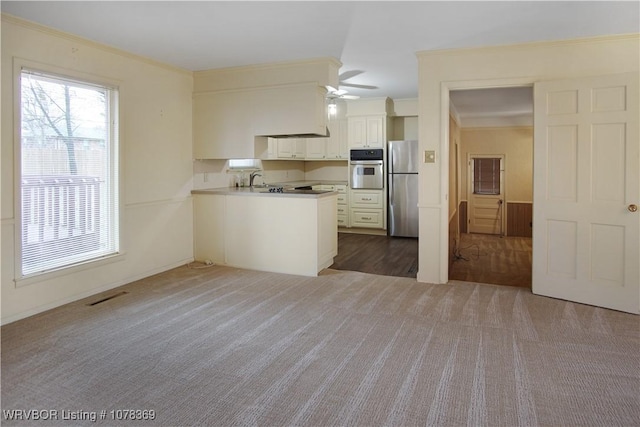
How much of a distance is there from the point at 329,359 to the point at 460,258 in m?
4.01

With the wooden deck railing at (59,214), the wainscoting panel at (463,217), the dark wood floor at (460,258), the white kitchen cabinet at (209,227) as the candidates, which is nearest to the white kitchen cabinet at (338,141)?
the dark wood floor at (460,258)

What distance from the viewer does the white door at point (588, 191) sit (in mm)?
3752

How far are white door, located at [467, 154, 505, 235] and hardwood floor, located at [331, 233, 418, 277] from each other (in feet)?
8.05

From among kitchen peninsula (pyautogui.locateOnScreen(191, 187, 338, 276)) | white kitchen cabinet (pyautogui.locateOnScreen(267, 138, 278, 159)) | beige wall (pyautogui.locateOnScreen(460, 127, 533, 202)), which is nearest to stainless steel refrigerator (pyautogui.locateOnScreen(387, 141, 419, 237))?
white kitchen cabinet (pyautogui.locateOnScreen(267, 138, 278, 159))

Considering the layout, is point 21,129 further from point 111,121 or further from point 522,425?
point 522,425

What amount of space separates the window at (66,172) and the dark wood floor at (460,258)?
9.07ft

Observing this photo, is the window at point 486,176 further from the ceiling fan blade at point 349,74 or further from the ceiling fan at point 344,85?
the ceiling fan blade at point 349,74

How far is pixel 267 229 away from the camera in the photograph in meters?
5.27

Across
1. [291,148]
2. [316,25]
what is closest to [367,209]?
[291,148]

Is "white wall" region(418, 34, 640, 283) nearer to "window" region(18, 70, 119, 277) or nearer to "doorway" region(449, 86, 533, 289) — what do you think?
"doorway" region(449, 86, 533, 289)

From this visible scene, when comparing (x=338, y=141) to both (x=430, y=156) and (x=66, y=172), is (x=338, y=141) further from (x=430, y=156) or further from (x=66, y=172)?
(x=66, y=172)

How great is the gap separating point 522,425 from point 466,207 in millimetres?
7646

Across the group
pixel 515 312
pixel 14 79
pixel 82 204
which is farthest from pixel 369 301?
pixel 14 79

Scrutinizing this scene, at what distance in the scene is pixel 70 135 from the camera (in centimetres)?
399
